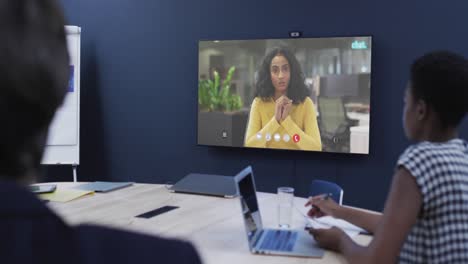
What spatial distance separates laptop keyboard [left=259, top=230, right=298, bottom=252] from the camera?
170 cm

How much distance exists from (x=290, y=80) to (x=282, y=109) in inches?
9.9

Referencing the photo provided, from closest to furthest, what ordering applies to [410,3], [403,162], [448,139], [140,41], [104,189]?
1. [403,162]
2. [448,139]
3. [104,189]
4. [410,3]
5. [140,41]

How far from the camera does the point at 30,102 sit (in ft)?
1.54

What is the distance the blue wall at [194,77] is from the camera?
3676 millimetres

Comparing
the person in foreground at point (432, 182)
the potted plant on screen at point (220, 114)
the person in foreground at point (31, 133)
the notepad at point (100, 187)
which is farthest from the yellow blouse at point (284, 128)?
the person in foreground at point (31, 133)

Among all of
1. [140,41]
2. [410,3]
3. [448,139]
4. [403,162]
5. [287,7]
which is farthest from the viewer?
[140,41]

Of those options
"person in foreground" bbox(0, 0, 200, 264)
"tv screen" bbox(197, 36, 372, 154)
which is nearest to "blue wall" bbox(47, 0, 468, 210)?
"tv screen" bbox(197, 36, 372, 154)

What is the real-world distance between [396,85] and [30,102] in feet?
11.7

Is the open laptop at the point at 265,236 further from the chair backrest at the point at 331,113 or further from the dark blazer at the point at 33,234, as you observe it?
the chair backrest at the point at 331,113

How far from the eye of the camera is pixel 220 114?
413 centimetres

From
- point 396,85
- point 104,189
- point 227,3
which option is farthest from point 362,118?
point 104,189

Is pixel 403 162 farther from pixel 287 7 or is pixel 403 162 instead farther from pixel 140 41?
pixel 140 41

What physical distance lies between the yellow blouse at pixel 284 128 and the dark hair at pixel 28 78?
3426 millimetres

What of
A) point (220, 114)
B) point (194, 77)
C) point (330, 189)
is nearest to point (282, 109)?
point (220, 114)
